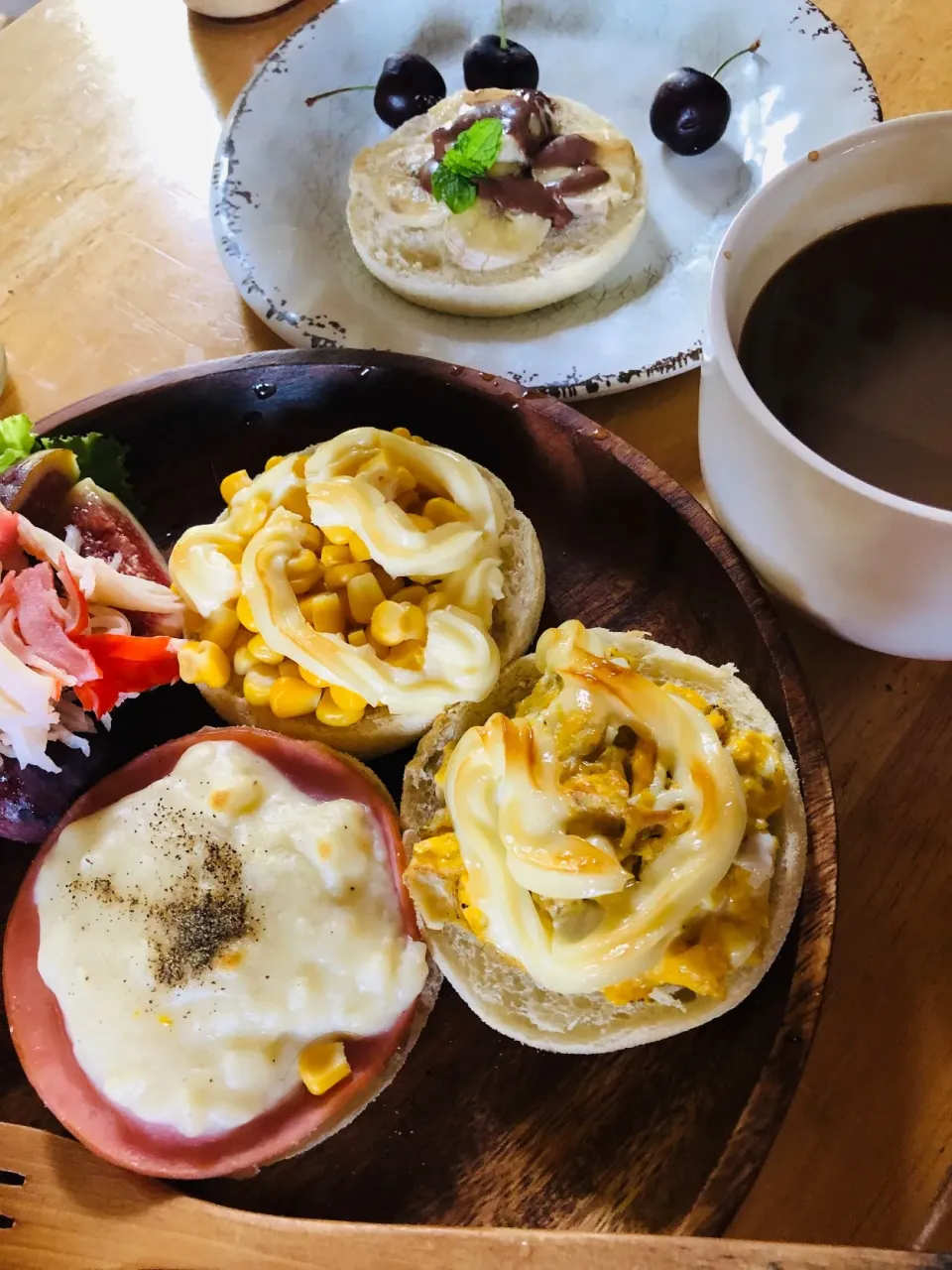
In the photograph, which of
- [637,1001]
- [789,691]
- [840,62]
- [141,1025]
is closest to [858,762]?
[789,691]

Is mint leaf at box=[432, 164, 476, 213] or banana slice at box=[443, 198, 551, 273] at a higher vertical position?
mint leaf at box=[432, 164, 476, 213]

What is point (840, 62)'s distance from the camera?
6.81 ft

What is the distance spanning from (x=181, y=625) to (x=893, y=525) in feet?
3.62

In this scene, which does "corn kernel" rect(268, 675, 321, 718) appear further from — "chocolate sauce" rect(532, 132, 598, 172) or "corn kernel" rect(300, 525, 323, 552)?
"chocolate sauce" rect(532, 132, 598, 172)

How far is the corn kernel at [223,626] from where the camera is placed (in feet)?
5.03

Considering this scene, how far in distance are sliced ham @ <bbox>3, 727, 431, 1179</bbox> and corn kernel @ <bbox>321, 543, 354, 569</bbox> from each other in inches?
10.9

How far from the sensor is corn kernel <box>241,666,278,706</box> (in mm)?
1490

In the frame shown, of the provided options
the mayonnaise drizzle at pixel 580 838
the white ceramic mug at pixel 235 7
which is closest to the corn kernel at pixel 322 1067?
the mayonnaise drizzle at pixel 580 838

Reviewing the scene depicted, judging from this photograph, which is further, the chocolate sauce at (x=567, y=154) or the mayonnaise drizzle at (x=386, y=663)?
the chocolate sauce at (x=567, y=154)

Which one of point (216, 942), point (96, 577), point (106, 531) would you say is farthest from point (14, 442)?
point (216, 942)

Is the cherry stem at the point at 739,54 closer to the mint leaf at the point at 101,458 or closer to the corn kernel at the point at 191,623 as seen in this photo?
the mint leaf at the point at 101,458

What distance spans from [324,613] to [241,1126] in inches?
27.7

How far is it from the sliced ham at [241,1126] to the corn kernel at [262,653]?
111 mm

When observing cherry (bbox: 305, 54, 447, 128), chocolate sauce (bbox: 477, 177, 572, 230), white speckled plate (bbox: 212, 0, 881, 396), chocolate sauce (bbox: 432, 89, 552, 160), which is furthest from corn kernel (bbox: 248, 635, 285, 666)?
cherry (bbox: 305, 54, 447, 128)
